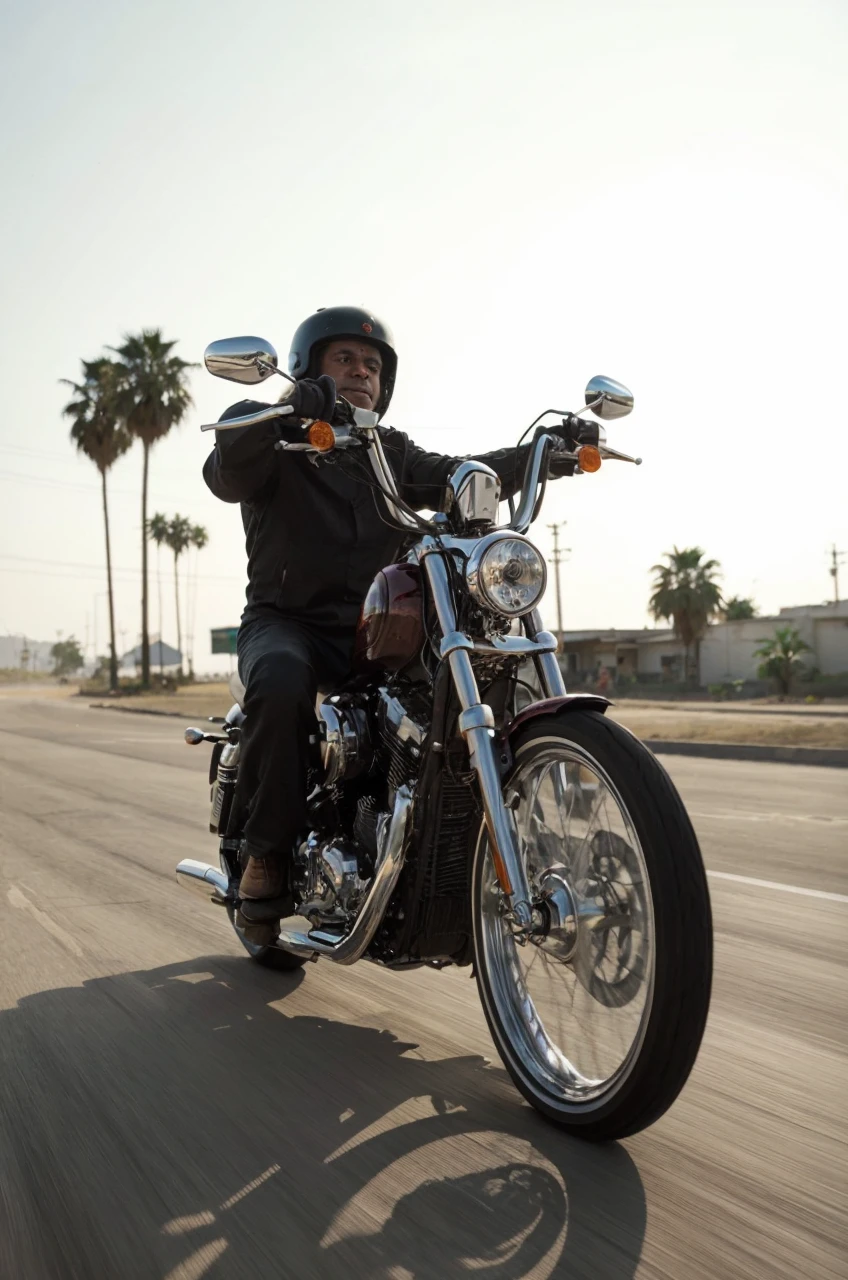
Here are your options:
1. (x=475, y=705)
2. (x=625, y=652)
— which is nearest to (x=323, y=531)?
(x=475, y=705)

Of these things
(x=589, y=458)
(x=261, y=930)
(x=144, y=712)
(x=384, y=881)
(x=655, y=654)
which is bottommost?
(x=144, y=712)

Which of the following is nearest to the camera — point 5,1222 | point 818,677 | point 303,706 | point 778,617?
point 5,1222

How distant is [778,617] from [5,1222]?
207 ft

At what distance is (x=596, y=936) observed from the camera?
2.39 metres

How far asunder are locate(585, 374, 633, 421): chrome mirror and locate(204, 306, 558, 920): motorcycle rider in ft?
0.87

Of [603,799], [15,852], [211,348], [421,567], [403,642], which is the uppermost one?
[211,348]

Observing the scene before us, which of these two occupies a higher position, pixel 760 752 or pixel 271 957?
pixel 271 957

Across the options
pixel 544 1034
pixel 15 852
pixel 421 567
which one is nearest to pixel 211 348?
pixel 421 567

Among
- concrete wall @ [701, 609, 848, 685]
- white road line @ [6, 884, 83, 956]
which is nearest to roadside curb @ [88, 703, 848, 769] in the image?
white road line @ [6, 884, 83, 956]

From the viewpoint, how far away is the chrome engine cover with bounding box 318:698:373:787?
10.2 ft

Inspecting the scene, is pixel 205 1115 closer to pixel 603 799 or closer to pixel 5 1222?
pixel 5 1222

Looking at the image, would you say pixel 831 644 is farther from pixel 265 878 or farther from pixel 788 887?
pixel 265 878

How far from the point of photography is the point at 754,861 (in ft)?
18.9

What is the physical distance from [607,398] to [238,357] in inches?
47.3
